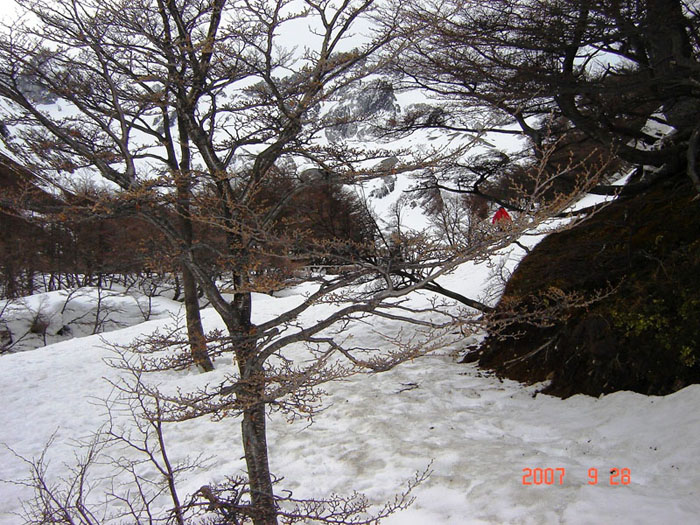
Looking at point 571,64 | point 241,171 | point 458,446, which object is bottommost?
point 458,446

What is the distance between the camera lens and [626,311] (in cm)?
515

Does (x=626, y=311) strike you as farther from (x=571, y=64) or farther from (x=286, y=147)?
(x=286, y=147)

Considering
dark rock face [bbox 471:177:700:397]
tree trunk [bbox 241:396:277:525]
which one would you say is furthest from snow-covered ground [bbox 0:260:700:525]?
tree trunk [bbox 241:396:277:525]

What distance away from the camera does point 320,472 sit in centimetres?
483

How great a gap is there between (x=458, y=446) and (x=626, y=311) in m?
2.62

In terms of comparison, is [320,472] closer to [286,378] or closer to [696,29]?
[286,378]

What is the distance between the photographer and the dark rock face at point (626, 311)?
4.67 meters

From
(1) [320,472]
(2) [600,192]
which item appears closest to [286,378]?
(1) [320,472]
